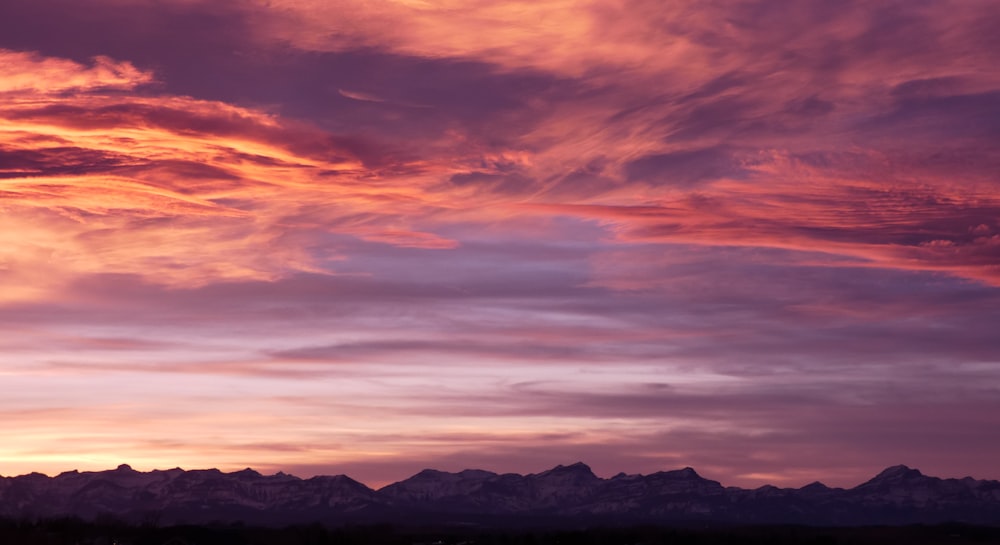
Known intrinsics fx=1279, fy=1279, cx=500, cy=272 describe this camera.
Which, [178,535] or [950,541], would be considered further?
[950,541]

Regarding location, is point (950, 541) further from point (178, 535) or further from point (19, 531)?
point (19, 531)

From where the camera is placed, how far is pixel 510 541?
164m

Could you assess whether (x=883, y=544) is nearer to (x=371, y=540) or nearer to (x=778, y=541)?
(x=778, y=541)

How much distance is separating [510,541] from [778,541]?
136ft

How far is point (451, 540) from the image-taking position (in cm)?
17188

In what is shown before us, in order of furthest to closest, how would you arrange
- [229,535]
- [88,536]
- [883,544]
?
[883,544] < [229,535] < [88,536]

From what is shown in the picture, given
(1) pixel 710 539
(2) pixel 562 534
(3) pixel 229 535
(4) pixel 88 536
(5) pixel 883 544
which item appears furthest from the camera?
(5) pixel 883 544

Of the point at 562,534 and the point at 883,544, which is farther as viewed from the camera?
the point at 883,544

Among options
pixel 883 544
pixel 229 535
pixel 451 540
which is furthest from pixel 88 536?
pixel 883 544

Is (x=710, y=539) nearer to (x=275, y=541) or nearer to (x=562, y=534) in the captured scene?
(x=562, y=534)

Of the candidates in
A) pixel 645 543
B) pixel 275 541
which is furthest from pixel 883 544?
pixel 275 541

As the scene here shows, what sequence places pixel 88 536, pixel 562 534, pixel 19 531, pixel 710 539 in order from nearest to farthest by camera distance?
pixel 19 531 → pixel 88 536 → pixel 562 534 → pixel 710 539

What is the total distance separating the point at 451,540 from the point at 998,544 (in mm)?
79621

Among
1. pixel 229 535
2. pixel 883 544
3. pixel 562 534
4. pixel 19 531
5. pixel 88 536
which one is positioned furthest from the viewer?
pixel 883 544
